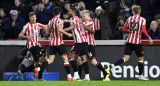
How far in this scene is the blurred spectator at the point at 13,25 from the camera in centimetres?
1851

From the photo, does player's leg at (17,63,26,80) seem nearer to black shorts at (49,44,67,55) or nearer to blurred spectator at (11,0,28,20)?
black shorts at (49,44,67,55)

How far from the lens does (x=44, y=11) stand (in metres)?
18.5

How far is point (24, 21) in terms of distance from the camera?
18625mm

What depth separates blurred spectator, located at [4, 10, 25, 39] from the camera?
1851 centimetres

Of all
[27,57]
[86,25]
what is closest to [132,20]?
[86,25]

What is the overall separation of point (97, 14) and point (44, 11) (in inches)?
73.4

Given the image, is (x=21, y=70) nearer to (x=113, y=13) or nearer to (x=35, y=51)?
(x=35, y=51)

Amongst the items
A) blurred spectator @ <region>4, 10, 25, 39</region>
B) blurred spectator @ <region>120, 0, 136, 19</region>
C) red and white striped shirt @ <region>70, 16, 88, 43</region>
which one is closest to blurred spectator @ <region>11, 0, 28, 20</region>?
blurred spectator @ <region>4, 10, 25, 39</region>

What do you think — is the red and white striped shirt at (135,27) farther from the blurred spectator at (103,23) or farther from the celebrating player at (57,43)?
the blurred spectator at (103,23)

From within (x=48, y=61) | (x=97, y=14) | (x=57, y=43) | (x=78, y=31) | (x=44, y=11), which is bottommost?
(x=48, y=61)

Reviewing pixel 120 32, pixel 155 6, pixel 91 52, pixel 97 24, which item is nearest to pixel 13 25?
pixel 97 24

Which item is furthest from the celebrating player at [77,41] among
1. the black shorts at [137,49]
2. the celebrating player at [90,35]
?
the black shorts at [137,49]

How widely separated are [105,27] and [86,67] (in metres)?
2.77

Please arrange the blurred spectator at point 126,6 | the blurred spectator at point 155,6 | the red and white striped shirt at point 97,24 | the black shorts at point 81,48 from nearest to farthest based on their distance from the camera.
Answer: the black shorts at point 81,48
the red and white striped shirt at point 97,24
the blurred spectator at point 126,6
the blurred spectator at point 155,6
